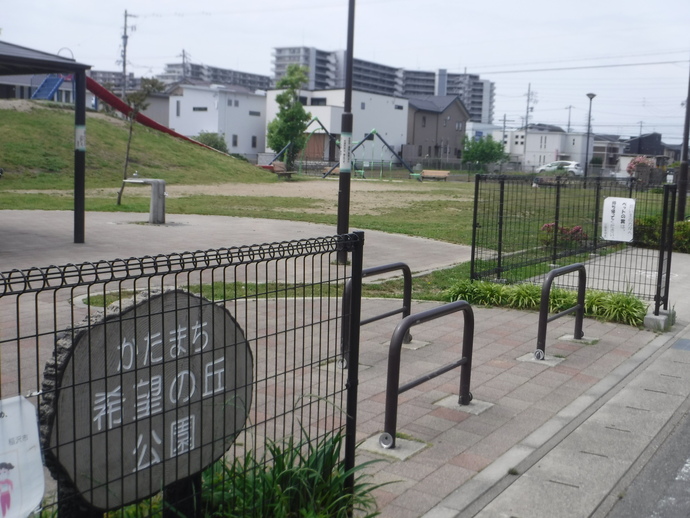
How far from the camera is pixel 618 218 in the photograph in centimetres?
993

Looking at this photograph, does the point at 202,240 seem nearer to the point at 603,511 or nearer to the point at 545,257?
the point at 545,257

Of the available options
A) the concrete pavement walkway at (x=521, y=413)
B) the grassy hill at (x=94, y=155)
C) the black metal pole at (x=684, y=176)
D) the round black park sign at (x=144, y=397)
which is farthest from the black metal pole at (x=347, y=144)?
the grassy hill at (x=94, y=155)

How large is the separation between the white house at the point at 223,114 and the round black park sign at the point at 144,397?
237ft

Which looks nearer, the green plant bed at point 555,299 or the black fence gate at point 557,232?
the green plant bed at point 555,299

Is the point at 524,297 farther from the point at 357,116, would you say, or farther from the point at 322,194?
the point at 357,116

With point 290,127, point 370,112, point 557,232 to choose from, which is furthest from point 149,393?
point 370,112

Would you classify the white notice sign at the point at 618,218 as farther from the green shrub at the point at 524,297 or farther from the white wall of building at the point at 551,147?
the white wall of building at the point at 551,147

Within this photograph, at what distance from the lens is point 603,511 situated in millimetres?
4480

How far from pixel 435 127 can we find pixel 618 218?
8404 centimetres

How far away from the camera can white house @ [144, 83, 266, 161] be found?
76562 millimetres

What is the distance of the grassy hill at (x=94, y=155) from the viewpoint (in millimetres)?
33719

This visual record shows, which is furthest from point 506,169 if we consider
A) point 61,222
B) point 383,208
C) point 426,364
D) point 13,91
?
point 426,364

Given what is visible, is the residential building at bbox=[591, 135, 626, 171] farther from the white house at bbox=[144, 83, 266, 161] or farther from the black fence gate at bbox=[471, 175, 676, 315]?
the black fence gate at bbox=[471, 175, 676, 315]

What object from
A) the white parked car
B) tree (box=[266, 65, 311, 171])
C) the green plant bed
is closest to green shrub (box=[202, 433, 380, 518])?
the green plant bed
